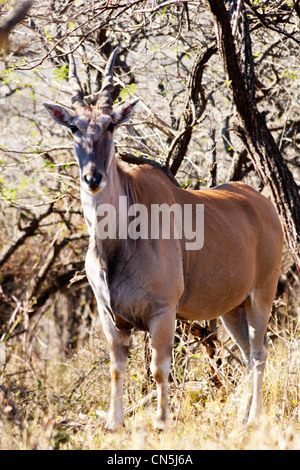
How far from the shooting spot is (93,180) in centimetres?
376

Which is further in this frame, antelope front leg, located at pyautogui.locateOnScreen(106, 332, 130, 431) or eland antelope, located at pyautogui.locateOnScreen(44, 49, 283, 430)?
antelope front leg, located at pyautogui.locateOnScreen(106, 332, 130, 431)

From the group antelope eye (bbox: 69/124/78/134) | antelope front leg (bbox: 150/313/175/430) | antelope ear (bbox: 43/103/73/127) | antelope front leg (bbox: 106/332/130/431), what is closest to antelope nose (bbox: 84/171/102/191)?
antelope eye (bbox: 69/124/78/134)

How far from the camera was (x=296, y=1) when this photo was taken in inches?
209

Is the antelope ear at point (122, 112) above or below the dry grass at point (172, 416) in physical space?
above

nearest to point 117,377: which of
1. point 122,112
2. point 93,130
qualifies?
point 93,130

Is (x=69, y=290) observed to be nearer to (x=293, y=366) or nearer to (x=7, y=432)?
(x=293, y=366)

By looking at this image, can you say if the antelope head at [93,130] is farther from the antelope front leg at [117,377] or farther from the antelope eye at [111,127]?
the antelope front leg at [117,377]

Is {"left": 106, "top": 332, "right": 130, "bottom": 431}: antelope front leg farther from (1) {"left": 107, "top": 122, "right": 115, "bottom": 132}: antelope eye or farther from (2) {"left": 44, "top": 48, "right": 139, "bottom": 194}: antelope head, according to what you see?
(1) {"left": 107, "top": 122, "right": 115, "bottom": 132}: antelope eye

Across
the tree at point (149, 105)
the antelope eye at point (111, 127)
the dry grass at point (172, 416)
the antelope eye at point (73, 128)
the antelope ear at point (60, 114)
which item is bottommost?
the dry grass at point (172, 416)

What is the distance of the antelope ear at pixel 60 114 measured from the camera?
4121mm

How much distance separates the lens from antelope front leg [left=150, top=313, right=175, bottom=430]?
4066 mm

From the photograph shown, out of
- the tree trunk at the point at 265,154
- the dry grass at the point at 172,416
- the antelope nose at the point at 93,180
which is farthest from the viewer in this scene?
the tree trunk at the point at 265,154

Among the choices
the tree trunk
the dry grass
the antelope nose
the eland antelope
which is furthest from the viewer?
the tree trunk

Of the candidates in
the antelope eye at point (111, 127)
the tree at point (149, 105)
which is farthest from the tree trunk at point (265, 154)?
the antelope eye at point (111, 127)
